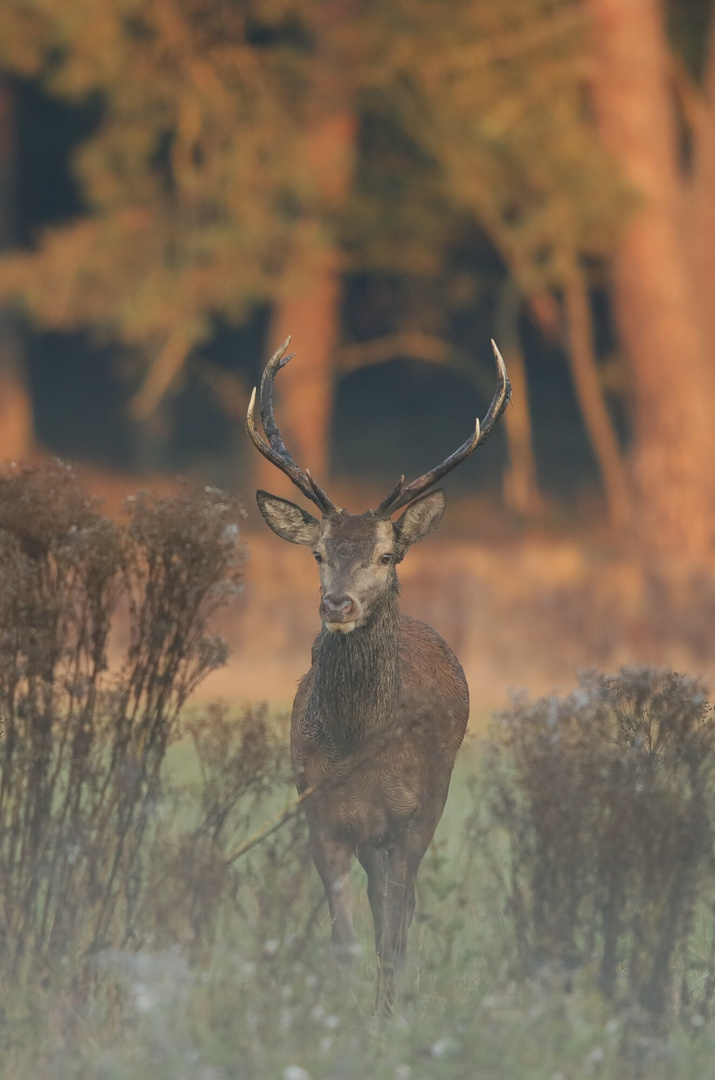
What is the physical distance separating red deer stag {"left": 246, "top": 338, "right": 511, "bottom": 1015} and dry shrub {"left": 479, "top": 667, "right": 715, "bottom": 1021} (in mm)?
712

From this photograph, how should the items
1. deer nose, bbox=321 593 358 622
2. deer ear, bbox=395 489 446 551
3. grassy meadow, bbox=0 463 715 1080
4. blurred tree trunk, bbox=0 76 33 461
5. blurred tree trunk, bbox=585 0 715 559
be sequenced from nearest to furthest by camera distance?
grassy meadow, bbox=0 463 715 1080
deer nose, bbox=321 593 358 622
deer ear, bbox=395 489 446 551
blurred tree trunk, bbox=585 0 715 559
blurred tree trunk, bbox=0 76 33 461

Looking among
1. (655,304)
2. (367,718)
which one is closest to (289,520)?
(367,718)

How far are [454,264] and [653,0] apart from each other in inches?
265

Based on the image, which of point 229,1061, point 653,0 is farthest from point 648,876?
point 653,0

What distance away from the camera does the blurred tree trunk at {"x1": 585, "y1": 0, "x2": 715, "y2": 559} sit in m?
18.9

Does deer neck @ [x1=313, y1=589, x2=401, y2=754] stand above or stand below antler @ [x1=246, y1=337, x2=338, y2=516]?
below

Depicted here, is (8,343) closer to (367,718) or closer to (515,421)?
(515,421)

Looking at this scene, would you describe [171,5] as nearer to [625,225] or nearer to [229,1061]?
[625,225]

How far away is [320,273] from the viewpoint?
20844 millimetres

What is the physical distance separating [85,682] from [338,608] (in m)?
0.92

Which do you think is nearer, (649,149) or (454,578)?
(454,578)

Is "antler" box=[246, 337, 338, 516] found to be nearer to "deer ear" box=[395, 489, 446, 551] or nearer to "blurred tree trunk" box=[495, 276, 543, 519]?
"deer ear" box=[395, 489, 446, 551]

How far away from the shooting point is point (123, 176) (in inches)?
831

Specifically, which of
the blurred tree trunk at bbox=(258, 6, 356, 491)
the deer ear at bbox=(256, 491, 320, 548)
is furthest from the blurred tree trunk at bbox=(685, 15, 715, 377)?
the deer ear at bbox=(256, 491, 320, 548)
